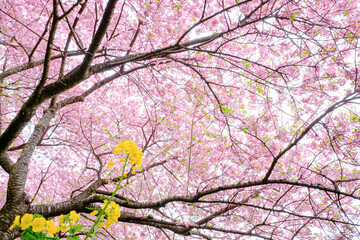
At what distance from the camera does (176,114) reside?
734 centimetres

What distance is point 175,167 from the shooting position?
7219 mm

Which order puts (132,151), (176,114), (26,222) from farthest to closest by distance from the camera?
(176,114) → (132,151) → (26,222)

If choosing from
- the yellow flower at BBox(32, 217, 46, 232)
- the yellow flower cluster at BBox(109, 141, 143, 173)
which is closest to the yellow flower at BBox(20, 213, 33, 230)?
the yellow flower at BBox(32, 217, 46, 232)

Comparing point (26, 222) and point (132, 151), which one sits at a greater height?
point (132, 151)

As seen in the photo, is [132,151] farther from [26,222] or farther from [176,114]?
[176,114]

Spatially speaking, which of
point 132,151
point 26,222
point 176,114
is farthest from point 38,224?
point 176,114

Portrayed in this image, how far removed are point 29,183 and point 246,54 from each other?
914cm

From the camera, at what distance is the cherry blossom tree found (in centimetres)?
347

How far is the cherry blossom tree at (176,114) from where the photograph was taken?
3467mm

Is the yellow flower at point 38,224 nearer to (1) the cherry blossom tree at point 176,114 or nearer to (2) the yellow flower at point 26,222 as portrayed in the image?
(2) the yellow flower at point 26,222

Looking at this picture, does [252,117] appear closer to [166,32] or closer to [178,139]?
[178,139]

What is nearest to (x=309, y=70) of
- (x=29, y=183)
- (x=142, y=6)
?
(x=142, y=6)

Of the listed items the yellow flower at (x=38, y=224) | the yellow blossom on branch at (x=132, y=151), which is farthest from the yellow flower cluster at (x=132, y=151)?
the yellow flower at (x=38, y=224)

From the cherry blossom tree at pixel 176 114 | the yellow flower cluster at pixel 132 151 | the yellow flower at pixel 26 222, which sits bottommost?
the yellow flower at pixel 26 222
